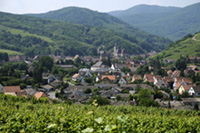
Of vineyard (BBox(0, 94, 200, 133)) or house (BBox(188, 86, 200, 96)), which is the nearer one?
vineyard (BBox(0, 94, 200, 133))

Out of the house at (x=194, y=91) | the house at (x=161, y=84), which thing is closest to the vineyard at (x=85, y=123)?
the house at (x=194, y=91)

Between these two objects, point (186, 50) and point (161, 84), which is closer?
point (161, 84)

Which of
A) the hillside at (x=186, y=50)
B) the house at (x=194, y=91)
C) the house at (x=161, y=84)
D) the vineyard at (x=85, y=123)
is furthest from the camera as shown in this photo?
the hillside at (x=186, y=50)

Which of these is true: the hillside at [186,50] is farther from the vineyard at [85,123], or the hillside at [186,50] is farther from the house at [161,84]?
the vineyard at [85,123]

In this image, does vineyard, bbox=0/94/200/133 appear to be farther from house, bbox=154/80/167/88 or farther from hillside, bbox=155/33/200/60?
hillside, bbox=155/33/200/60

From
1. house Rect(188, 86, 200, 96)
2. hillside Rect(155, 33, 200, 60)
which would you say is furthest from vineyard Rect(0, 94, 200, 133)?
hillside Rect(155, 33, 200, 60)

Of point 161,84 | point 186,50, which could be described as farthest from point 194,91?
point 186,50

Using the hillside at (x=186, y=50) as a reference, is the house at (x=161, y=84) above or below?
below

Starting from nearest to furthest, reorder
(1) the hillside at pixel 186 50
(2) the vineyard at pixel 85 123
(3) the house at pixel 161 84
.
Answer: (2) the vineyard at pixel 85 123, (3) the house at pixel 161 84, (1) the hillside at pixel 186 50

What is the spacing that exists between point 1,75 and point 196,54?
8866 cm

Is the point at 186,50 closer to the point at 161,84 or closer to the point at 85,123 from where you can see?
the point at 161,84

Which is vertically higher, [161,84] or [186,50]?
[186,50]

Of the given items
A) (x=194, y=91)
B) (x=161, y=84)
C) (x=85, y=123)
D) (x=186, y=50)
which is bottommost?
(x=161, y=84)

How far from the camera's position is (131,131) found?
29.6 feet
